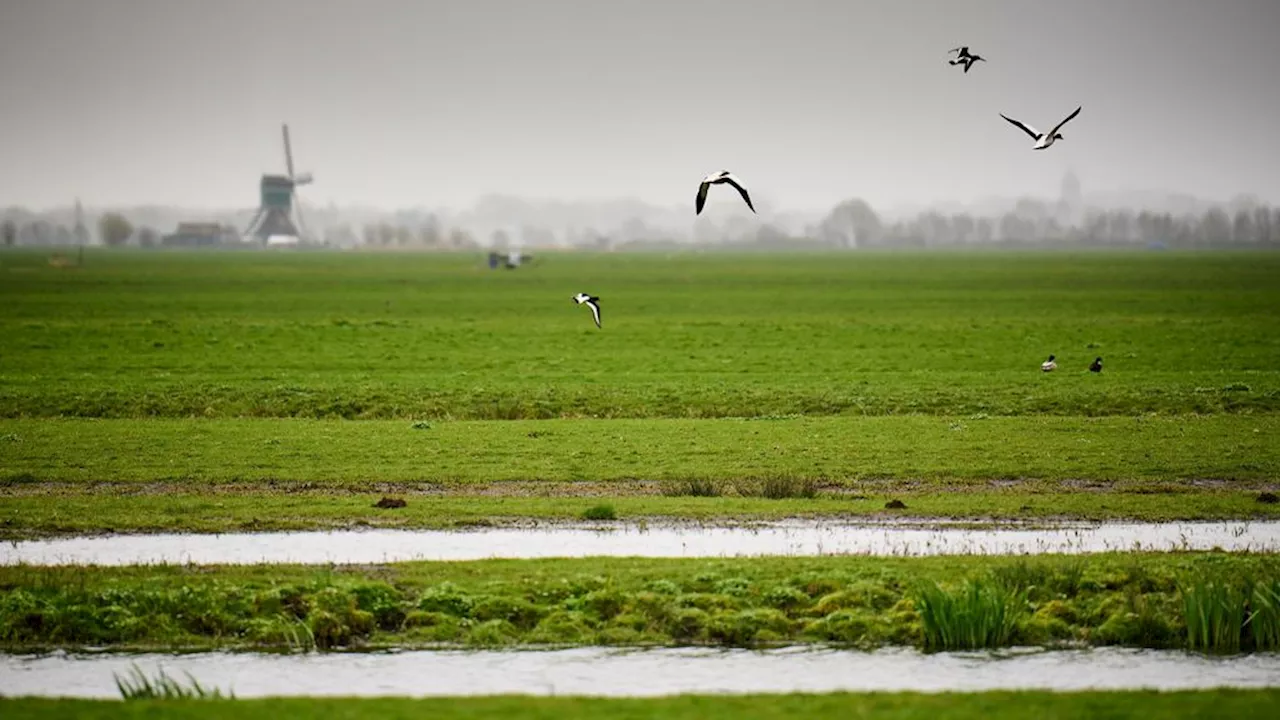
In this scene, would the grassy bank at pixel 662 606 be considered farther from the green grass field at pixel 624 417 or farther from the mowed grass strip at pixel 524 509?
the green grass field at pixel 624 417

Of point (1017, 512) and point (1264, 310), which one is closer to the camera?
point (1017, 512)

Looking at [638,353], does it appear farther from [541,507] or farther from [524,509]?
[524,509]

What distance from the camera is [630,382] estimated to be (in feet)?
173

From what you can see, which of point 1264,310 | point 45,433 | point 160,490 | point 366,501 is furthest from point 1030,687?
point 1264,310

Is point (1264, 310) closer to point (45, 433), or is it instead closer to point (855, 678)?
point (45, 433)

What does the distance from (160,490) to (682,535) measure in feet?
40.2

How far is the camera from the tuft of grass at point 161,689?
18.0 meters

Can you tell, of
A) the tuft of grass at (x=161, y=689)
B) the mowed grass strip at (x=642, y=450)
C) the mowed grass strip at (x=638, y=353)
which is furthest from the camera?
the mowed grass strip at (x=638, y=353)

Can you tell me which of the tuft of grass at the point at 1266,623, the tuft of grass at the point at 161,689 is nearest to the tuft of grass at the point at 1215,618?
the tuft of grass at the point at 1266,623

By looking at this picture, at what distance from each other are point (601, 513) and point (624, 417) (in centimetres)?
1596

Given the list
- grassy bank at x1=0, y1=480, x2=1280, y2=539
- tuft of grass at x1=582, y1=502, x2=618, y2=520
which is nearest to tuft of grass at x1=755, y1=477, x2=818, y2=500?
grassy bank at x1=0, y1=480, x2=1280, y2=539

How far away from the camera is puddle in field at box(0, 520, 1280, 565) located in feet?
85.3

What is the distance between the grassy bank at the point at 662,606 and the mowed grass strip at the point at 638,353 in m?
22.1

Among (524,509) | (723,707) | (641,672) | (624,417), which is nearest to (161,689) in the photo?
(641,672)
